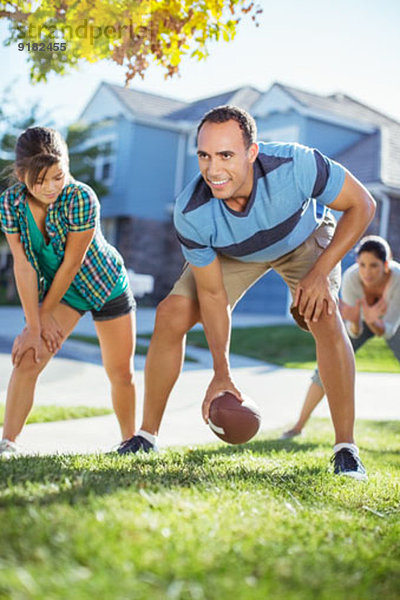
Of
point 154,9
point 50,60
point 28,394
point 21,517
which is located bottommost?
point 28,394

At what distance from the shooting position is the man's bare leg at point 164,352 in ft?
14.4

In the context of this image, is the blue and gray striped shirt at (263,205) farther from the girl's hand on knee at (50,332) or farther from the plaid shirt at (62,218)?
the girl's hand on knee at (50,332)

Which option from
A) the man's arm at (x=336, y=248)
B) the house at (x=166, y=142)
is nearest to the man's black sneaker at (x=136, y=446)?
the man's arm at (x=336, y=248)

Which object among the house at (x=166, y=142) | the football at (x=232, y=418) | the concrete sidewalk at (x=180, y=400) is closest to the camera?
the football at (x=232, y=418)

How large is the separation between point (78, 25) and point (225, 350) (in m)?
2.42

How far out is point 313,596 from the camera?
2.06m

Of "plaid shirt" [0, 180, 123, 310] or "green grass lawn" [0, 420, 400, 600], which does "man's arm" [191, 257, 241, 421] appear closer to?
"plaid shirt" [0, 180, 123, 310]

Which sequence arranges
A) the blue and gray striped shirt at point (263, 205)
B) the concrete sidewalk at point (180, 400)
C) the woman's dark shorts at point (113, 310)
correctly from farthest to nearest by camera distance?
the concrete sidewalk at point (180, 400) < the woman's dark shorts at point (113, 310) < the blue and gray striped shirt at point (263, 205)

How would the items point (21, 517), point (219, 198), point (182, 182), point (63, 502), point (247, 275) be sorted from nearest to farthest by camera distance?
point (21, 517)
point (63, 502)
point (219, 198)
point (247, 275)
point (182, 182)

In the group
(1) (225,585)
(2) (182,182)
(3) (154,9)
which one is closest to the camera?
(1) (225,585)

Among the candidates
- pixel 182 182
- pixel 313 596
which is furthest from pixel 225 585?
pixel 182 182

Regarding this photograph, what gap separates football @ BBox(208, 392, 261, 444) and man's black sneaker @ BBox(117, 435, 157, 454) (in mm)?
537

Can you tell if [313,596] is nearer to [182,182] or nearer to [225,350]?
[225,350]

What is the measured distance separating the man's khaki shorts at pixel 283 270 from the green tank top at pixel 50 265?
356 mm
